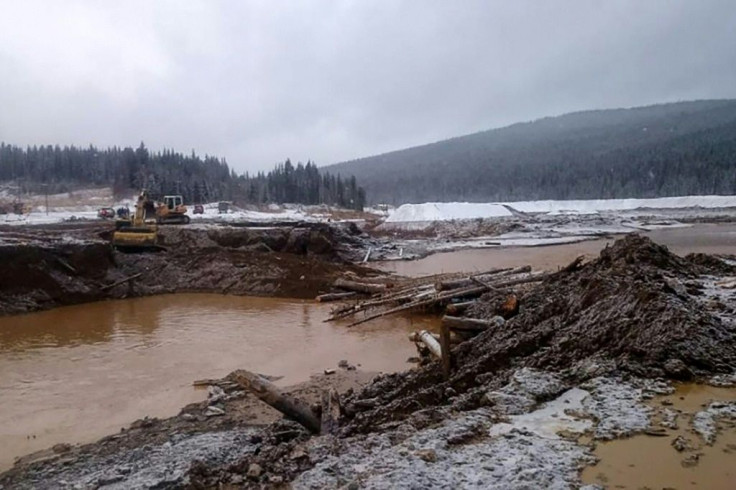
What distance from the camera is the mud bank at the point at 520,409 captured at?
449cm

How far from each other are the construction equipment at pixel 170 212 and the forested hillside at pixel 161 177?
155 feet

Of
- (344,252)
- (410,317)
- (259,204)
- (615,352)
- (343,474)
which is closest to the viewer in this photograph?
(343,474)

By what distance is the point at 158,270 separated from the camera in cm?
2225

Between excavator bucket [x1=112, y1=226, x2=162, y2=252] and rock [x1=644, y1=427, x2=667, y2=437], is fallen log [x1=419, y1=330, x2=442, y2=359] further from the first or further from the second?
excavator bucket [x1=112, y1=226, x2=162, y2=252]

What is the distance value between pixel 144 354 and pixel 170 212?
78.9 ft

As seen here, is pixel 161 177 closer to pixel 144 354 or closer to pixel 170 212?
pixel 170 212

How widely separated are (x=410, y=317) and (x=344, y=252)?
563 inches

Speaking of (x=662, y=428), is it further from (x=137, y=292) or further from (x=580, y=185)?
(x=580, y=185)

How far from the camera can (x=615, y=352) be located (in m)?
6.56

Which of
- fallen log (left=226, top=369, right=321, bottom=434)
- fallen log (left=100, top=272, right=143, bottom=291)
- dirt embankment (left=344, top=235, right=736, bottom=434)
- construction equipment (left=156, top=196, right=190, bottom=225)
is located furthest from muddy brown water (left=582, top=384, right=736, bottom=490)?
construction equipment (left=156, top=196, right=190, bottom=225)

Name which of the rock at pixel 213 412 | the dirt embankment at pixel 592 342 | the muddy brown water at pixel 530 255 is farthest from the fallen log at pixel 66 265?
the dirt embankment at pixel 592 342

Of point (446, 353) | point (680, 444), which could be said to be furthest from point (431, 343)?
point (680, 444)

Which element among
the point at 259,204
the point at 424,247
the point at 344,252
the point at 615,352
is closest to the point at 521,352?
the point at 615,352

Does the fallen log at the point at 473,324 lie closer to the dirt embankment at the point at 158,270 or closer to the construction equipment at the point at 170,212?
the dirt embankment at the point at 158,270
